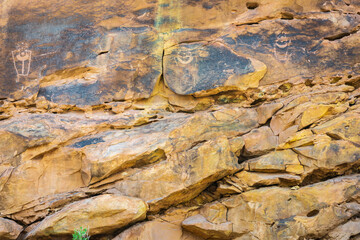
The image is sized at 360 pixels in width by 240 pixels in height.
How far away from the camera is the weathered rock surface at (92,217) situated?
17.4ft

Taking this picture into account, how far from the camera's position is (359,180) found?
5609mm

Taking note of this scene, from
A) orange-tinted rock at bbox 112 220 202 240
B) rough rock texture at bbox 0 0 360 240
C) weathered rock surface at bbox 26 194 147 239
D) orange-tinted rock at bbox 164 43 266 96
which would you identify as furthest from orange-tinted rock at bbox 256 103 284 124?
weathered rock surface at bbox 26 194 147 239

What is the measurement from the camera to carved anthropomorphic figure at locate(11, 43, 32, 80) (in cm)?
667

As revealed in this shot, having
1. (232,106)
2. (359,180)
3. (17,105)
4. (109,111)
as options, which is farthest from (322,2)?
(17,105)

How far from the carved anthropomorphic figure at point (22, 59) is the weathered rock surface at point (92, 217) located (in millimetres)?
2788

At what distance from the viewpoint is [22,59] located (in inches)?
266

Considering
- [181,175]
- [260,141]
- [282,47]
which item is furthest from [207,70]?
[181,175]

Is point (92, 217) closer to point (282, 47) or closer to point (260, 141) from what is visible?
point (260, 141)

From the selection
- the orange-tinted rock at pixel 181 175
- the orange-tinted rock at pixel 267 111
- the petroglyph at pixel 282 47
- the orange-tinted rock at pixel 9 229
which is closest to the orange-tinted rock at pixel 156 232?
the orange-tinted rock at pixel 181 175

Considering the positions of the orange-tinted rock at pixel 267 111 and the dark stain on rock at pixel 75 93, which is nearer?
the orange-tinted rock at pixel 267 111

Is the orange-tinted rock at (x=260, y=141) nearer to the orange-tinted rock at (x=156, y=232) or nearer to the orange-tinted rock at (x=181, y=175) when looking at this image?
the orange-tinted rock at (x=181, y=175)

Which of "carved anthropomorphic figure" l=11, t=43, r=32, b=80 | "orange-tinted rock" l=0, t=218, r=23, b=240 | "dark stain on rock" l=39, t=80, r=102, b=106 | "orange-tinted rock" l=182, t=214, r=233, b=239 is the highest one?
"carved anthropomorphic figure" l=11, t=43, r=32, b=80

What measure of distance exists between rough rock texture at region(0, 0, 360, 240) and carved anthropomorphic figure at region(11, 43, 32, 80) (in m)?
0.02

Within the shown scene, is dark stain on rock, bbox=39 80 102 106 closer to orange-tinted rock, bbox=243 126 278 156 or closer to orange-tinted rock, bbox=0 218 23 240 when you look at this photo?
orange-tinted rock, bbox=0 218 23 240
